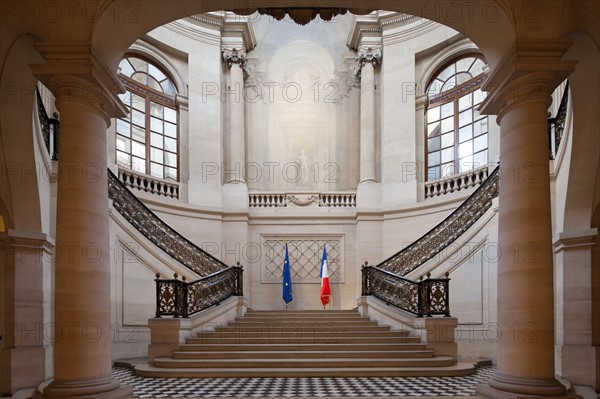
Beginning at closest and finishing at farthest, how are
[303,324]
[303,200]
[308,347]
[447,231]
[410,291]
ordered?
[308,347] → [410,291] → [303,324] → [447,231] → [303,200]

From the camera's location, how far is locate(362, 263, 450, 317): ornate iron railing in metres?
9.70

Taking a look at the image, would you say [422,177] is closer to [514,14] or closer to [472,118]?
[472,118]

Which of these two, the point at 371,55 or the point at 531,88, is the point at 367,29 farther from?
the point at 531,88

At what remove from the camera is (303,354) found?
29.6 feet

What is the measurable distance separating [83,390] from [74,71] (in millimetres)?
3289

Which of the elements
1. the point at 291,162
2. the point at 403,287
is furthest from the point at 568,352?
the point at 291,162

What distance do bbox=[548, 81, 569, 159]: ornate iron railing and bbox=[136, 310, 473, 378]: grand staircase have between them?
12.7ft

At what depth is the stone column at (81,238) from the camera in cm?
557

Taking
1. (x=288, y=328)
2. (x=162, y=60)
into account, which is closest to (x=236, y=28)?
(x=162, y=60)

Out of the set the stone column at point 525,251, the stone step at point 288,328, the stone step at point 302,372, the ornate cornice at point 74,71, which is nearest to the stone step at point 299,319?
the stone step at point 288,328

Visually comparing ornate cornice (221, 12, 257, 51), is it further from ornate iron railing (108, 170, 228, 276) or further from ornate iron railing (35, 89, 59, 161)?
ornate iron railing (35, 89, 59, 161)

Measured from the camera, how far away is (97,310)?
227 inches

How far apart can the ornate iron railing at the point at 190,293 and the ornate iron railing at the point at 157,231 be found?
808 mm

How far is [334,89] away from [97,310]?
1259cm
